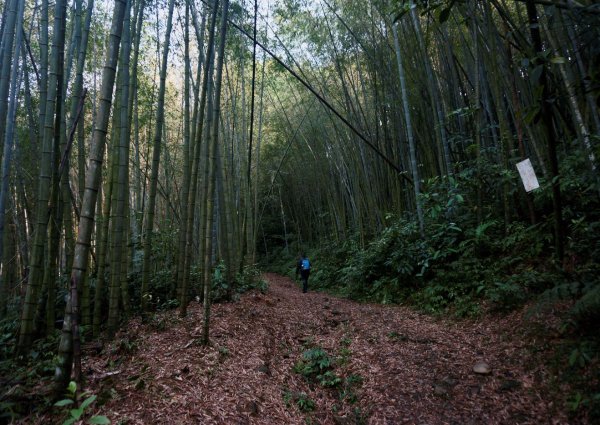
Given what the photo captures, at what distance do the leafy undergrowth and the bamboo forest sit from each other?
0.02 metres

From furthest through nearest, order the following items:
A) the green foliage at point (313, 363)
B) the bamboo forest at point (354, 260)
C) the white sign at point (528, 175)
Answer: the green foliage at point (313, 363)
the white sign at point (528, 175)
the bamboo forest at point (354, 260)

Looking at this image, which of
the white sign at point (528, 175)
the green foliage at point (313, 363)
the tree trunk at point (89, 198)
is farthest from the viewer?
the green foliage at point (313, 363)

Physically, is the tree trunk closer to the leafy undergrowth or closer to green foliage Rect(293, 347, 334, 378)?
the leafy undergrowth

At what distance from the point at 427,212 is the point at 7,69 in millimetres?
4867

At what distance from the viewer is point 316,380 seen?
2730 mm

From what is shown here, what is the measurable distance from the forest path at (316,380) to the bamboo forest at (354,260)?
16 millimetres

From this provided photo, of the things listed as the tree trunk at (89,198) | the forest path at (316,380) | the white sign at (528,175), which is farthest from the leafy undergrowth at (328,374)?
the white sign at (528,175)

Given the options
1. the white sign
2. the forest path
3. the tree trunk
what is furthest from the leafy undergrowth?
the white sign

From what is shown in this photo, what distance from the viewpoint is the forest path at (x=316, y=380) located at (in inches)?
80.4

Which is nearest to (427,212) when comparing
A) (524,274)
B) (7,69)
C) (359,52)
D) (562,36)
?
(524,274)

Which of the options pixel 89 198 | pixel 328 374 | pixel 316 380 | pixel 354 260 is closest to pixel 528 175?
pixel 328 374

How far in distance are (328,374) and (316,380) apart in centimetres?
11

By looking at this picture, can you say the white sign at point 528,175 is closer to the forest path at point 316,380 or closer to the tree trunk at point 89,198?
the forest path at point 316,380

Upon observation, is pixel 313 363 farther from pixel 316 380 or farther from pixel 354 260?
pixel 354 260
